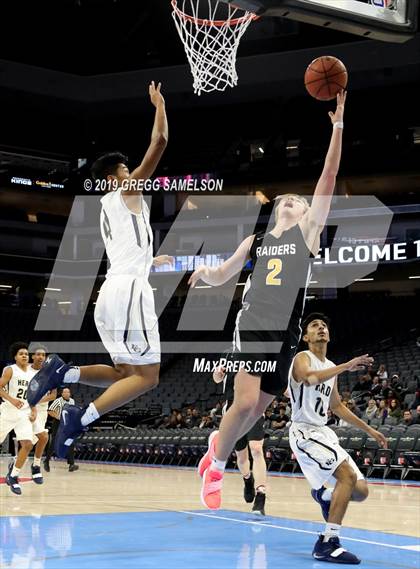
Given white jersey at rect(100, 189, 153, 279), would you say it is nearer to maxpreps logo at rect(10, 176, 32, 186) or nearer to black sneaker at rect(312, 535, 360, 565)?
black sneaker at rect(312, 535, 360, 565)

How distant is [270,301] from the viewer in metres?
3.96

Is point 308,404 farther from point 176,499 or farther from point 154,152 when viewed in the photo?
point 176,499

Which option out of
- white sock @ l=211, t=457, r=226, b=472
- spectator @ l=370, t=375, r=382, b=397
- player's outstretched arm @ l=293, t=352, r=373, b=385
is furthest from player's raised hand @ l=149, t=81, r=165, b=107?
spectator @ l=370, t=375, r=382, b=397

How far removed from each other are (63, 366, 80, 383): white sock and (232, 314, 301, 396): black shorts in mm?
773

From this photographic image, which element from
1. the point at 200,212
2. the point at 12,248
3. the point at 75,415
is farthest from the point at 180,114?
the point at 75,415

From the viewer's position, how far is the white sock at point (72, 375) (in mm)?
3502

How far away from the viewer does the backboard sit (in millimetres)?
4523

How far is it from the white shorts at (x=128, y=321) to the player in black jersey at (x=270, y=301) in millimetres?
295

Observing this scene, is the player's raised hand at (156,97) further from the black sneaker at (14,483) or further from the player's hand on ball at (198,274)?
the black sneaker at (14,483)

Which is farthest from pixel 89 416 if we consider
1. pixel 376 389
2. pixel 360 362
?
pixel 376 389

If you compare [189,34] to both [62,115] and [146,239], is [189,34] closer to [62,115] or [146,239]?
[146,239]

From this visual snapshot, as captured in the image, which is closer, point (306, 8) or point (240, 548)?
point (306, 8)

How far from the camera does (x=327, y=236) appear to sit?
99.3 ft

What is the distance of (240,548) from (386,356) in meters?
18.2
